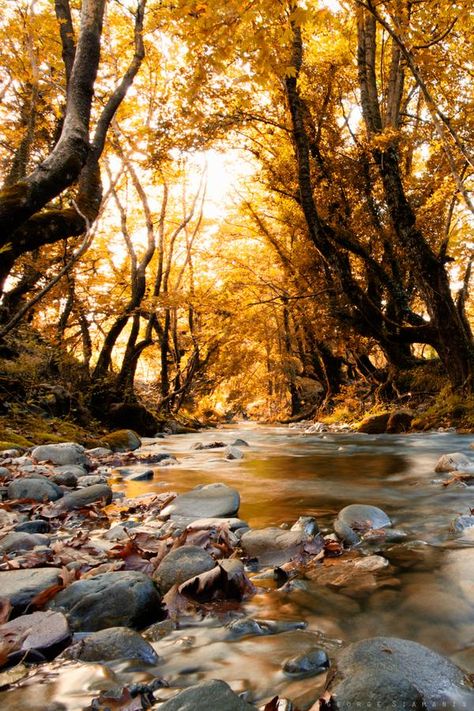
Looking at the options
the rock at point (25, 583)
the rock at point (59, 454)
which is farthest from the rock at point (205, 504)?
the rock at point (59, 454)

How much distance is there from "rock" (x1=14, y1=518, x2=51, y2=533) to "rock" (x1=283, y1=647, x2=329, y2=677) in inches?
87.9

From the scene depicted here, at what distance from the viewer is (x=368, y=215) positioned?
1212 centimetres

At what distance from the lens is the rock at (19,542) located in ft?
8.81

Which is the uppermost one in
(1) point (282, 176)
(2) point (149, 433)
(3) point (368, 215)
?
(1) point (282, 176)

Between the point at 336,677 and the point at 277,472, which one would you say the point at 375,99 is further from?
the point at 336,677

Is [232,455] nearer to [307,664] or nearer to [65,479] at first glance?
[65,479]

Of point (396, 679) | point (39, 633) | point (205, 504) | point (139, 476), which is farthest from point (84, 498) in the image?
point (396, 679)

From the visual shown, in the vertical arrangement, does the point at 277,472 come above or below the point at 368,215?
below

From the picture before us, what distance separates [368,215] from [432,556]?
10922 millimetres

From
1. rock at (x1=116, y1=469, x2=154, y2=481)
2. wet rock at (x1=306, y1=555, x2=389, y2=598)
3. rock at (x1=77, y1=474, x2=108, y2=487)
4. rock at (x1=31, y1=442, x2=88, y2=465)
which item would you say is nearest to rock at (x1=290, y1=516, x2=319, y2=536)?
wet rock at (x1=306, y1=555, x2=389, y2=598)

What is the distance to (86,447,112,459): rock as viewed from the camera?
25.3 feet

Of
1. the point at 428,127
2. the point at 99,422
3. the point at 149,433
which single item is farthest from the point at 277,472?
the point at 428,127

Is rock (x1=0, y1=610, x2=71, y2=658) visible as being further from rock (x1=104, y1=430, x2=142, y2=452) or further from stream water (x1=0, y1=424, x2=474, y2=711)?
rock (x1=104, y1=430, x2=142, y2=452)

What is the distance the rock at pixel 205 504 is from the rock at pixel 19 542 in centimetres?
100
